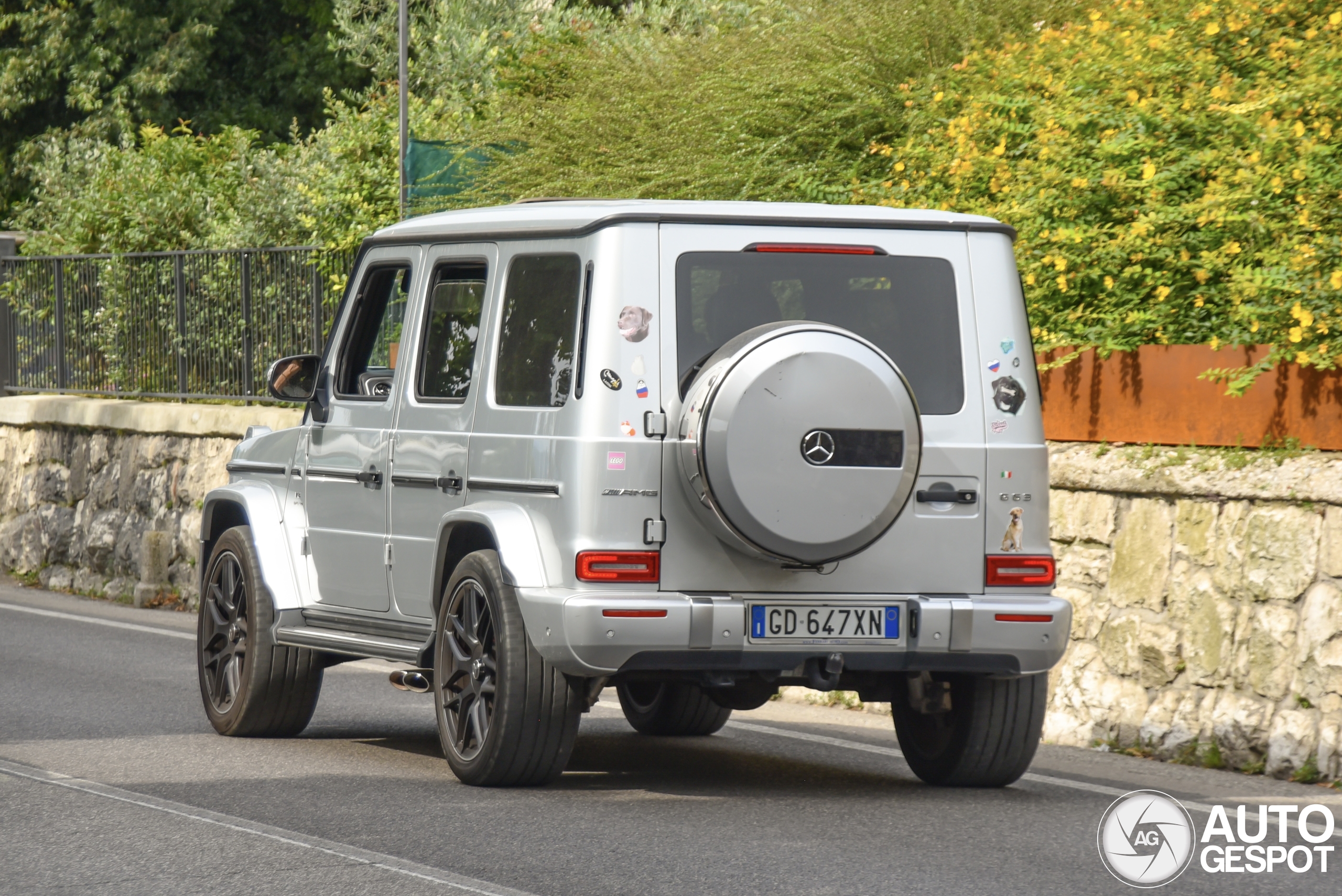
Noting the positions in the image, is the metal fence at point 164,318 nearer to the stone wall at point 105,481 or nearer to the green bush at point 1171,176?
the stone wall at point 105,481

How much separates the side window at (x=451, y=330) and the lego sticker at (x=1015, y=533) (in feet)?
6.90

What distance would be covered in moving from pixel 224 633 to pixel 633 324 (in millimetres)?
3048

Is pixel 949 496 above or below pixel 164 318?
below

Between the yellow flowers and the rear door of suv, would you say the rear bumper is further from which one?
the yellow flowers

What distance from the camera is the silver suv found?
7098 millimetres

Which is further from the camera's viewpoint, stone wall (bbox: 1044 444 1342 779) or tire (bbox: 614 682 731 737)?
tire (bbox: 614 682 731 737)

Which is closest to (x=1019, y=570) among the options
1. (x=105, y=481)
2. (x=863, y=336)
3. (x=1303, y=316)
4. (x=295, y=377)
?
(x=863, y=336)

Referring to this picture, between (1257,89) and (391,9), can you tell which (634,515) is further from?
(391,9)

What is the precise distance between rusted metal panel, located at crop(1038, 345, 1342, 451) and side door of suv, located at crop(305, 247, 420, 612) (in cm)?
271

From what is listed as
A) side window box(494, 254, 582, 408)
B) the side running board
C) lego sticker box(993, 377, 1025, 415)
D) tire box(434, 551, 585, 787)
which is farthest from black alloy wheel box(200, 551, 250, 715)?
lego sticker box(993, 377, 1025, 415)

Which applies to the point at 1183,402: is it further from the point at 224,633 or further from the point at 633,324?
the point at 224,633

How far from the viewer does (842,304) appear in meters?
7.54

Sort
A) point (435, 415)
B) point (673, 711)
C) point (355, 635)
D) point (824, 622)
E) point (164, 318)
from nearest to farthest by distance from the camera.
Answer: point (824, 622), point (435, 415), point (355, 635), point (673, 711), point (164, 318)

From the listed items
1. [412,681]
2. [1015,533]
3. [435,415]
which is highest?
[435,415]
